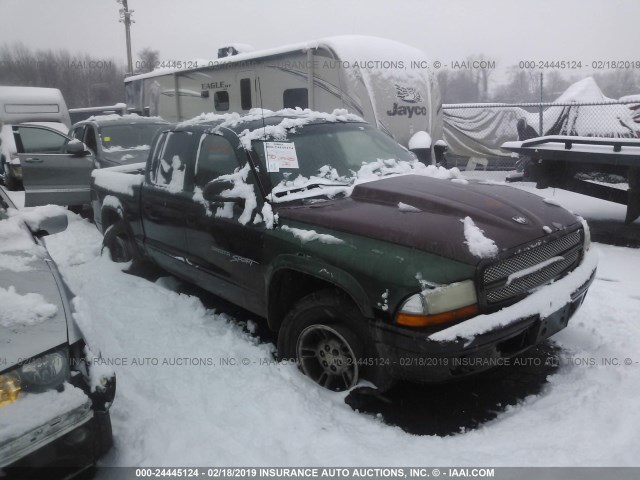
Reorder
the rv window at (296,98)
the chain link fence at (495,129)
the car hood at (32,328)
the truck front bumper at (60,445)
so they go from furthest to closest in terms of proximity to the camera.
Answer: the chain link fence at (495,129)
the rv window at (296,98)
the car hood at (32,328)
the truck front bumper at (60,445)

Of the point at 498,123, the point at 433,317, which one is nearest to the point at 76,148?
the point at 433,317

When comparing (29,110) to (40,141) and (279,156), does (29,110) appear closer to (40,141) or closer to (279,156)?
(40,141)

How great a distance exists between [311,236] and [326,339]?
669mm

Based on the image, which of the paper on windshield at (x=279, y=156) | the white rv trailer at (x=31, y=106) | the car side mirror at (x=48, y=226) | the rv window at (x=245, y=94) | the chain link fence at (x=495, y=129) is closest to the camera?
the car side mirror at (x=48, y=226)

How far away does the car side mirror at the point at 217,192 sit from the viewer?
330cm

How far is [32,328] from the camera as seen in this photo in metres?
2.12

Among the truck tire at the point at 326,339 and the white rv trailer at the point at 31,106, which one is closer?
the truck tire at the point at 326,339

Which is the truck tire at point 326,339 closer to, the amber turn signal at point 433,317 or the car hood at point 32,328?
the amber turn signal at point 433,317

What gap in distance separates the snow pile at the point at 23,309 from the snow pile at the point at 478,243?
2.13 meters

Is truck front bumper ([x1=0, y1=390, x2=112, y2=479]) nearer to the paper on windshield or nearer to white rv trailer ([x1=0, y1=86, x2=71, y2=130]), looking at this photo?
the paper on windshield

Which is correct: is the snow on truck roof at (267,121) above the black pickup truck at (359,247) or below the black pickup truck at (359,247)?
above

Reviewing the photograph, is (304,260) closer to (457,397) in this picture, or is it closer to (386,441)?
(386,441)

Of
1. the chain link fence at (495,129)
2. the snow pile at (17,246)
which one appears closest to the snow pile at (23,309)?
the snow pile at (17,246)

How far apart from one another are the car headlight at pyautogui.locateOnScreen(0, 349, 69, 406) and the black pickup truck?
1391 mm
